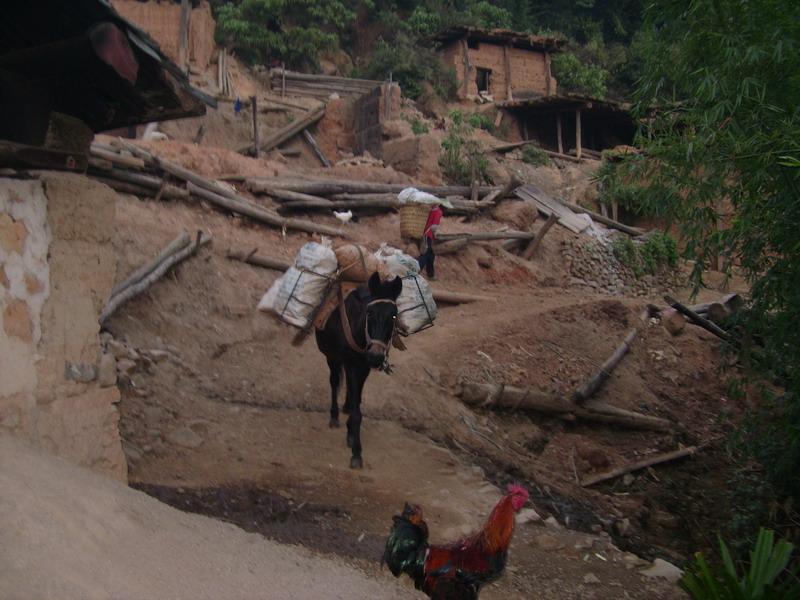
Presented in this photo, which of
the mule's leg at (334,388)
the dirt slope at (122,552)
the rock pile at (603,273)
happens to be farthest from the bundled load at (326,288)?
the rock pile at (603,273)

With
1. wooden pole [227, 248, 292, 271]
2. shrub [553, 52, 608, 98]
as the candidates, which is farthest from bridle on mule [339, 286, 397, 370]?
shrub [553, 52, 608, 98]

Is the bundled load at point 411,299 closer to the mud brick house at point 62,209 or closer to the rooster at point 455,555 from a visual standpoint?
the mud brick house at point 62,209

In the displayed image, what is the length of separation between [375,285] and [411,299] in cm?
81

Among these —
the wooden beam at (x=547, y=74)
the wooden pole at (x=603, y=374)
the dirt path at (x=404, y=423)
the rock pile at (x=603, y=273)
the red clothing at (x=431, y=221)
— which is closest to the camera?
the dirt path at (x=404, y=423)

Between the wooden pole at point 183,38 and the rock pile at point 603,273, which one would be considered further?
the wooden pole at point 183,38

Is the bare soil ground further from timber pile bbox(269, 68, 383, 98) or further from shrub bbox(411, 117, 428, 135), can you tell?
timber pile bbox(269, 68, 383, 98)

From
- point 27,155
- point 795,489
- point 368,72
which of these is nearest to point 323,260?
point 27,155

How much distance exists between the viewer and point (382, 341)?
19.3ft

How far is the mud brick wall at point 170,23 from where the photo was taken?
819 inches

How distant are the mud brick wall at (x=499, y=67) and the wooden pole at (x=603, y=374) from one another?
1598 centimetres

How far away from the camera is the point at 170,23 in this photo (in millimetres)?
21016

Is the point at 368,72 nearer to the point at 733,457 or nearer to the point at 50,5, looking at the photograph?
the point at 733,457

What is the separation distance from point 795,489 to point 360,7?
24573 mm

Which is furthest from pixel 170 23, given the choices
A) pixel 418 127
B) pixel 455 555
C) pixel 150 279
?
pixel 455 555
